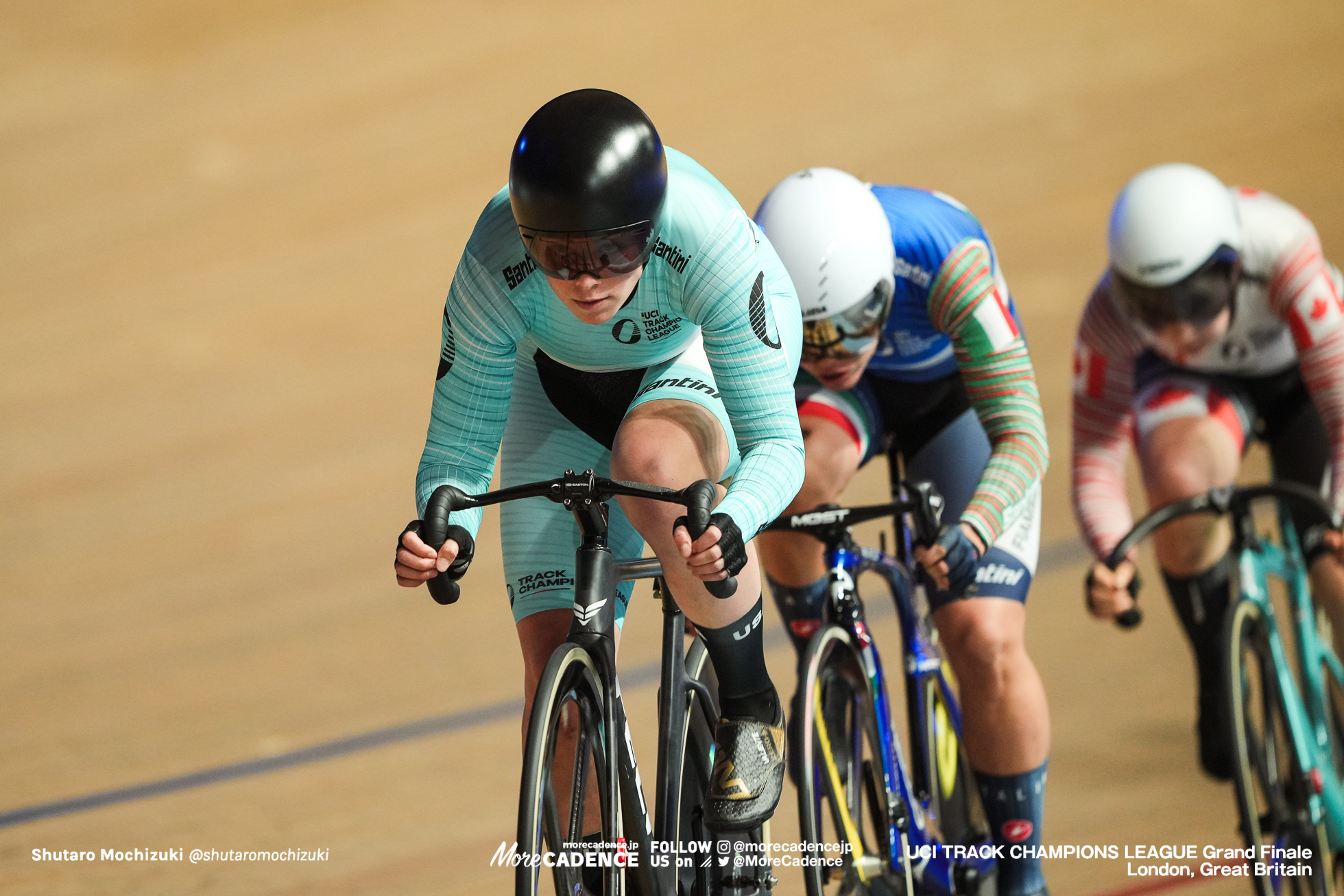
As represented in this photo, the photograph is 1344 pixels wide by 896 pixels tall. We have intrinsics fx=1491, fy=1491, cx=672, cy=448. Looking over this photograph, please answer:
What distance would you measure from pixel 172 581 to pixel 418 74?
3661 mm

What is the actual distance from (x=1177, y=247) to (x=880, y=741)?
1.25m

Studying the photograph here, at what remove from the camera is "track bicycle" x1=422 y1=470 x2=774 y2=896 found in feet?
6.28

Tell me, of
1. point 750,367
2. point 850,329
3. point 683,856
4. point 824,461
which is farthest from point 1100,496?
point 750,367

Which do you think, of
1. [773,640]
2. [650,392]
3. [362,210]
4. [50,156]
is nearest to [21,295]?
[50,156]

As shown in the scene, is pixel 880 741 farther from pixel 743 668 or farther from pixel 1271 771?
pixel 1271 771

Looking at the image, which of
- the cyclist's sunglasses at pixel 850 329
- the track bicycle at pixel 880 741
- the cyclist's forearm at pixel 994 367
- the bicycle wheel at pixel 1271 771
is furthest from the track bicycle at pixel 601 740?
the bicycle wheel at pixel 1271 771

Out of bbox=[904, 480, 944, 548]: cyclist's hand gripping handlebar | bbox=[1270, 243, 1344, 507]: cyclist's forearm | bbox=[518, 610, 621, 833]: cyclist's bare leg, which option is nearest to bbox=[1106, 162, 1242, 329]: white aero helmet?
bbox=[1270, 243, 1344, 507]: cyclist's forearm

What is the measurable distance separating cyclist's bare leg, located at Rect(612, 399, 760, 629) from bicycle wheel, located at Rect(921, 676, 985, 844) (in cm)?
73

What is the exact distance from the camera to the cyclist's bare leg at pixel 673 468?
2.09 m

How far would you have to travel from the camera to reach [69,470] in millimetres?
6324

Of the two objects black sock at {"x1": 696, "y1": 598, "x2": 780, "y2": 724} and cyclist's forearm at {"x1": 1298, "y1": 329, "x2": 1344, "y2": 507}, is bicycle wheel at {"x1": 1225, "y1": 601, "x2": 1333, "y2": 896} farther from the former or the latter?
black sock at {"x1": 696, "y1": 598, "x2": 780, "y2": 724}

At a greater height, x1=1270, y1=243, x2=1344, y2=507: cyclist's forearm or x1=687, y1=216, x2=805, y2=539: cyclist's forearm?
x1=1270, y1=243, x2=1344, y2=507: cyclist's forearm

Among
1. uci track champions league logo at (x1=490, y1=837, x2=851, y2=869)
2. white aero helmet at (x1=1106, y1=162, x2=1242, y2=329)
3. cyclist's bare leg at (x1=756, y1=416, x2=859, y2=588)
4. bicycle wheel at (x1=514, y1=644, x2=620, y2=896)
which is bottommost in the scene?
uci track champions league logo at (x1=490, y1=837, x2=851, y2=869)

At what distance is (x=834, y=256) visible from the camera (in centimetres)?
265
